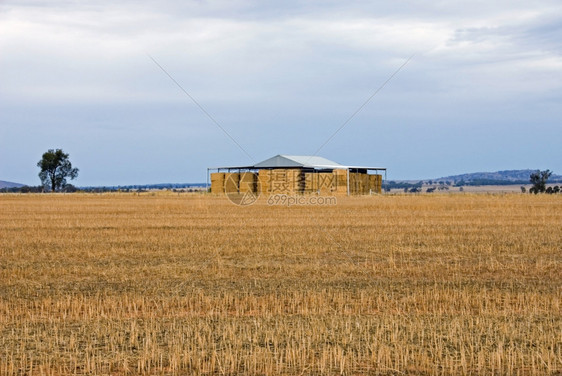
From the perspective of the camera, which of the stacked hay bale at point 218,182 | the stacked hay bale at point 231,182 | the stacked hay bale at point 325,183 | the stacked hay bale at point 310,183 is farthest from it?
the stacked hay bale at point 218,182

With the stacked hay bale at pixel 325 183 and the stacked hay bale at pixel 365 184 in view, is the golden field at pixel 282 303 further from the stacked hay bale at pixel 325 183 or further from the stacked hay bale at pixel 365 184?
the stacked hay bale at pixel 365 184

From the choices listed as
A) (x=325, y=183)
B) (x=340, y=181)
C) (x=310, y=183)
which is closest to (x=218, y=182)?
(x=310, y=183)

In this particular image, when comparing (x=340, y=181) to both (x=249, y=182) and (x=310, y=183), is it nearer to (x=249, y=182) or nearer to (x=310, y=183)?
(x=310, y=183)

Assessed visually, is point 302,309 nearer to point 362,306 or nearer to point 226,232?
point 362,306

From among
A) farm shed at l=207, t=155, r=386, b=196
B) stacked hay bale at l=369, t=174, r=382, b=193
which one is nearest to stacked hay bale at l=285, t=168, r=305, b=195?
farm shed at l=207, t=155, r=386, b=196

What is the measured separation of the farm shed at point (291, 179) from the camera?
6184 centimetres

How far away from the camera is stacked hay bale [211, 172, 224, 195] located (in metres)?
67.8

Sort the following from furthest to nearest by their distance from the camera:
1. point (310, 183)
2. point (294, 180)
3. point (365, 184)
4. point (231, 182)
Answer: point (365, 184)
point (231, 182)
point (310, 183)
point (294, 180)

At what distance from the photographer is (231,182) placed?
67.5 metres

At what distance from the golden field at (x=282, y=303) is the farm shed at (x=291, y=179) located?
34.2 metres

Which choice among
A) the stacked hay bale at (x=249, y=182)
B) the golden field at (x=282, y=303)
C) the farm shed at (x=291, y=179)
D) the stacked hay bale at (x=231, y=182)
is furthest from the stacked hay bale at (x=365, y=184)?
the golden field at (x=282, y=303)

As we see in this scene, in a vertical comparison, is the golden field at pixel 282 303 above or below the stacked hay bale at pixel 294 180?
below

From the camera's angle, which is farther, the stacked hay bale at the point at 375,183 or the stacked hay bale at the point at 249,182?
the stacked hay bale at the point at 375,183

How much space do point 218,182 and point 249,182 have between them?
3.93 m
